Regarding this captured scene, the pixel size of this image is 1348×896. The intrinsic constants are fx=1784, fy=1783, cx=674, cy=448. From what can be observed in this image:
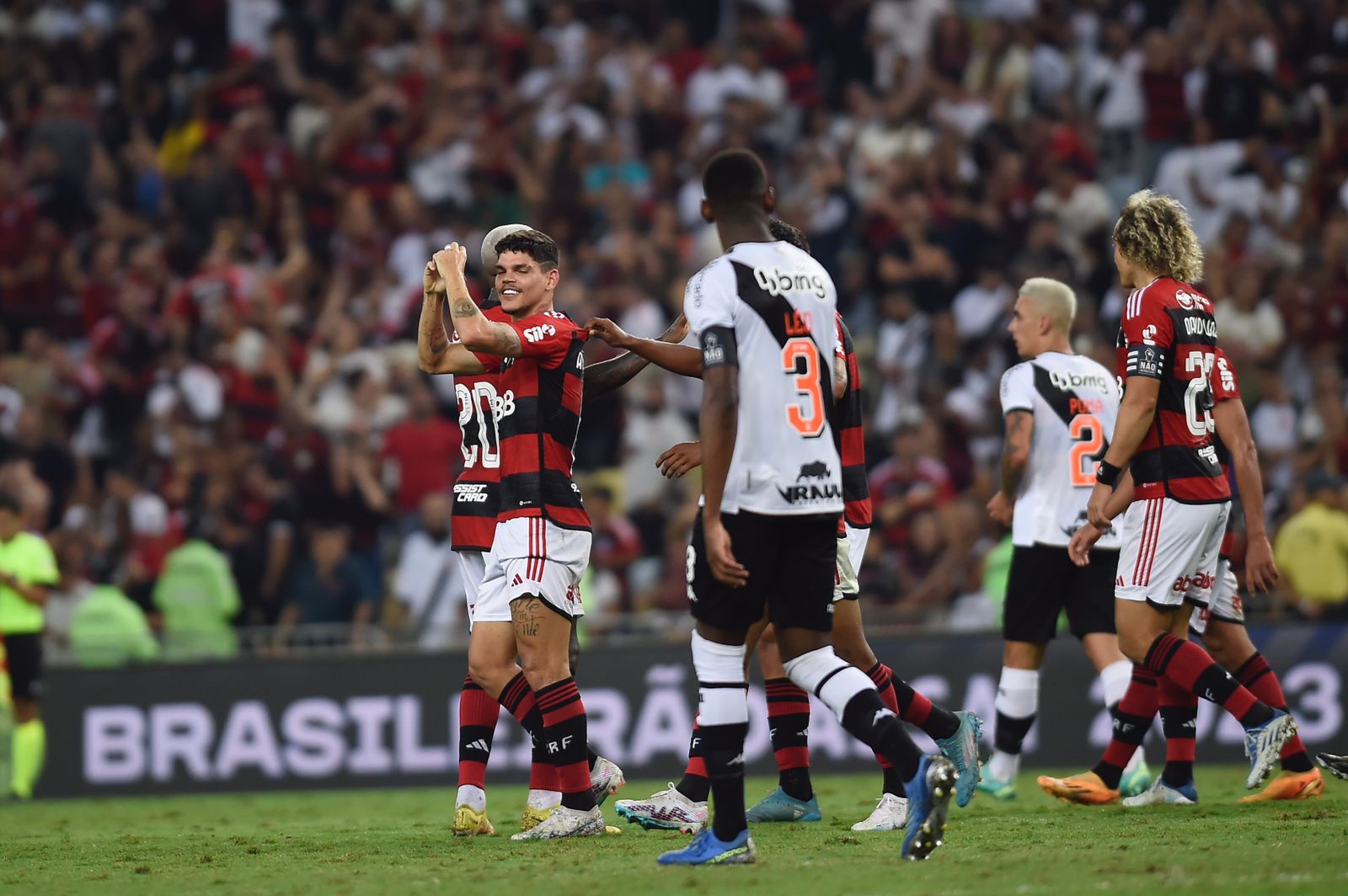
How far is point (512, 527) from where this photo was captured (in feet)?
28.2

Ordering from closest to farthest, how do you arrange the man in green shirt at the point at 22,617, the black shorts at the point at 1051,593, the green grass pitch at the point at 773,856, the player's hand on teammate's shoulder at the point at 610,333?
the green grass pitch at the point at 773,856 < the player's hand on teammate's shoulder at the point at 610,333 < the black shorts at the point at 1051,593 < the man in green shirt at the point at 22,617

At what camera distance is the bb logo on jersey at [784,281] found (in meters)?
7.12

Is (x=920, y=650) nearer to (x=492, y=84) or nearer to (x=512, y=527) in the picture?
(x=512, y=527)

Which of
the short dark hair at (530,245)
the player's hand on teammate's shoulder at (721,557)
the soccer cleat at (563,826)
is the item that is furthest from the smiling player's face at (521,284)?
the soccer cleat at (563,826)

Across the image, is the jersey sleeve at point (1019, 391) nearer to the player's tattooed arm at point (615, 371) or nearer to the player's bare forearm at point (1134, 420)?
the player's bare forearm at point (1134, 420)

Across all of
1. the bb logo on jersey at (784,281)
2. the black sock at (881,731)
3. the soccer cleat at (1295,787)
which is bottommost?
the soccer cleat at (1295,787)

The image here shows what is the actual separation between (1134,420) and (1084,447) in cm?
164

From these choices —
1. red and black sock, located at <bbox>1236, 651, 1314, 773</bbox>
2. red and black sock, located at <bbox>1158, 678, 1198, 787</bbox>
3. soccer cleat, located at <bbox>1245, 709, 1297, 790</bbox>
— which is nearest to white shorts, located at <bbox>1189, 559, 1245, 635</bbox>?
red and black sock, located at <bbox>1236, 651, 1314, 773</bbox>

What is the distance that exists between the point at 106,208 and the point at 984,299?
10465 mm

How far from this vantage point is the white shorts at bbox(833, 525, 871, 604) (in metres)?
8.77

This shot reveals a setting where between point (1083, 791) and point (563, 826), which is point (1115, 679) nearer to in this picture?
point (1083, 791)

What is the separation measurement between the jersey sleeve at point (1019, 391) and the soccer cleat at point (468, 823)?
3.74m

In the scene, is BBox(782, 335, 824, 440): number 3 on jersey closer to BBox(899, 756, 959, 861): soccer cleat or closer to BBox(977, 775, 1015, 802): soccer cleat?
BBox(899, 756, 959, 861): soccer cleat

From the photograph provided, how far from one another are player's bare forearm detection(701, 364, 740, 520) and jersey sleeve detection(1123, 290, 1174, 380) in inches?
108
